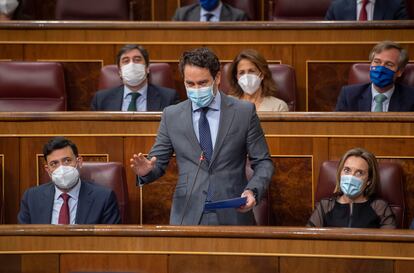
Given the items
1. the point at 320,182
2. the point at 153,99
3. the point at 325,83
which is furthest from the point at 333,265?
the point at 325,83

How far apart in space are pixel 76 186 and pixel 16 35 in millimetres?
831

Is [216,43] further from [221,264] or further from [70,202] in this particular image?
[221,264]

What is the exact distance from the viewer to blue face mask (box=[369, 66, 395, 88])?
2.67m

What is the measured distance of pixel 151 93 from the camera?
2785mm

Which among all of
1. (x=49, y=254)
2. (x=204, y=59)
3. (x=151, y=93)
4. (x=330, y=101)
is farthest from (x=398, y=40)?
(x=49, y=254)

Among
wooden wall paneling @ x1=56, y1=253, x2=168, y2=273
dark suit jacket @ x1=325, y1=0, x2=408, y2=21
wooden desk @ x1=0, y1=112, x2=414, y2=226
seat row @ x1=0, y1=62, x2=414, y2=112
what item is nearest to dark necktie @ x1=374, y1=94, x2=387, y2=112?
seat row @ x1=0, y1=62, x2=414, y2=112

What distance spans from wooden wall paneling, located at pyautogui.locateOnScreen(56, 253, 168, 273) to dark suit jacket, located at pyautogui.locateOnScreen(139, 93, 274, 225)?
201 mm

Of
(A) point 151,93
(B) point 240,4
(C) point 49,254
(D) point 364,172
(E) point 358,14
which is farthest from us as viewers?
(B) point 240,4

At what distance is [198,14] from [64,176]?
1104 millimetres

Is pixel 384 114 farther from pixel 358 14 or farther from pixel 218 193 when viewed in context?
pixel 358 14

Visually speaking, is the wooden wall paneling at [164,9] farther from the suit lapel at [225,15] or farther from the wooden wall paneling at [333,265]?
the wooden wall paneling at [333,265]

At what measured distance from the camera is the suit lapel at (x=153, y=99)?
2764 mm

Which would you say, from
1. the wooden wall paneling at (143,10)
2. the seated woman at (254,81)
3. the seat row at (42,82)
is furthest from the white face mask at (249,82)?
the wooden wall paneling at (143,10)

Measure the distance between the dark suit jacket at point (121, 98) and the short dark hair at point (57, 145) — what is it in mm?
447
